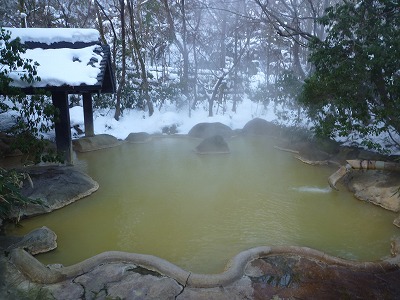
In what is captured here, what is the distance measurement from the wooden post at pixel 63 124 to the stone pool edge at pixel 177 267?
4953 mm

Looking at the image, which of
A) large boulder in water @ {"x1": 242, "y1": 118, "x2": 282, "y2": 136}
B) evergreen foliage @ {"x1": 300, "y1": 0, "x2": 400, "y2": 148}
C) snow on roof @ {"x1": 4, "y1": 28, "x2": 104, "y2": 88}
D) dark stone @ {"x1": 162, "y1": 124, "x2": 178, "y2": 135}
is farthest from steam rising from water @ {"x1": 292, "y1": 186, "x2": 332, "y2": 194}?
dark stone @ {"x1": 162, "y1": 124, "x2": 178, "y2": 135}

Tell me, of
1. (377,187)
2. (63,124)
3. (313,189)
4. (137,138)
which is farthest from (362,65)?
(137,138)

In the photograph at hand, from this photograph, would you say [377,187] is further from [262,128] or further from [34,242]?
[262,128]

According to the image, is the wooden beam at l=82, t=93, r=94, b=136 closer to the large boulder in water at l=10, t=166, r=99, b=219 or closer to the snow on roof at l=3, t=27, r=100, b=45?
the snow on roof at l=3, t=27, r=100, b=45

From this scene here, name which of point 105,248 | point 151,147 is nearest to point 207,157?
point 151,147

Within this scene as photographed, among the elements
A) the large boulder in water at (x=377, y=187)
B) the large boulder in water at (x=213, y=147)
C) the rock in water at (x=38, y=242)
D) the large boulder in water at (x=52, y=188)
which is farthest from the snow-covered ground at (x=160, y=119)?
the rock in water at (x=38, y=242)

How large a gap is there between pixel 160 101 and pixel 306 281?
15.3 meters

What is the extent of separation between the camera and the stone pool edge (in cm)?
388

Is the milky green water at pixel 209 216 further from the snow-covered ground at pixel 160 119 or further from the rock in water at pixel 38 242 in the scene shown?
the snow-covered ground at pixel 160 119

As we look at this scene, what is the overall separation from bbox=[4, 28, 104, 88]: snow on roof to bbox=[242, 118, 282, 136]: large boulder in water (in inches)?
314

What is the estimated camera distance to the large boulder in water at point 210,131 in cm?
1423

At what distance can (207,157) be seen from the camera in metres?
10.7

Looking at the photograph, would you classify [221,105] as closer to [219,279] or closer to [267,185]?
[267,185]

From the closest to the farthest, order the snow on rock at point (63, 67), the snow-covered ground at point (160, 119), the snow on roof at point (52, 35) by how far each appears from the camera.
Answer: the snow on rock at point (63, 67)
the snow on roof at point (52, 35)
the snow-covered ground at point (160, 119)
